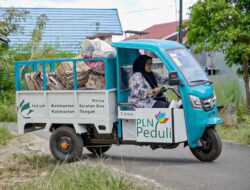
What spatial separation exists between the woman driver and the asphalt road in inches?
43.6

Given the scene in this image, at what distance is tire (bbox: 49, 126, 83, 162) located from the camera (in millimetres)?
10242

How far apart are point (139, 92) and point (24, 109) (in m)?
2.43

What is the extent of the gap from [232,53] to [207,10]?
1441mm

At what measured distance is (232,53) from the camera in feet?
52.1

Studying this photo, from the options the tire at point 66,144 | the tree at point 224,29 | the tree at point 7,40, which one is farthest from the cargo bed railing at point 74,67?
the tree at point 224,29

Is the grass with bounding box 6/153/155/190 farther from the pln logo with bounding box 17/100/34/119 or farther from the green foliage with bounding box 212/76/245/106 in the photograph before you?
the green foliage with bounding box 212/76/245/106

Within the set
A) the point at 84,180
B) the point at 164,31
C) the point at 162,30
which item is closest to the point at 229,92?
the point at 84,180

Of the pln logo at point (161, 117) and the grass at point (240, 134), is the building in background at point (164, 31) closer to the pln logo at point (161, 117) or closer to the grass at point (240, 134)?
the grass at point (240, 134)

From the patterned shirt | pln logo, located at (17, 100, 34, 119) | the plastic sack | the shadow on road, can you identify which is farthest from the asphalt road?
the plastic sack

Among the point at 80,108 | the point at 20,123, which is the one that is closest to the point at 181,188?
the point at 80,108

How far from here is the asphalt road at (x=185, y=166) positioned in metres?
8.12

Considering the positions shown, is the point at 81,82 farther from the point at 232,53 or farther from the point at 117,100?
the point at 232,53

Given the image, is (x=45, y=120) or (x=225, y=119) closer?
(x=45, y=120)

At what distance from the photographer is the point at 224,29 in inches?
624
